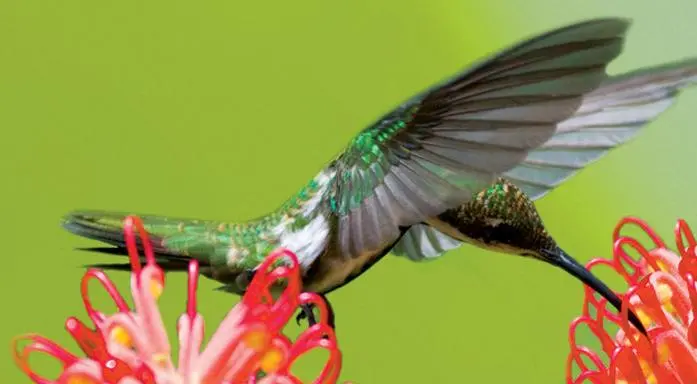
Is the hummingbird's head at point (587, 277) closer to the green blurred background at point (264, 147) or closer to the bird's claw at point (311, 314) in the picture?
the bird's claw at point (311, 314)

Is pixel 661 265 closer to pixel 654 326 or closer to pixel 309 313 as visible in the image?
pixel 654 326

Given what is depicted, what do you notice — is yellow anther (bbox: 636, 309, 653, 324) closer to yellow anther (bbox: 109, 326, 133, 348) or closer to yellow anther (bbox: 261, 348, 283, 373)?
yellow anther (bbox: 261, 348, 283, 373)

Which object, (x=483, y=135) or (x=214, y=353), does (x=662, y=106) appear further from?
(x=214, y=353)

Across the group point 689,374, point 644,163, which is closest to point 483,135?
point 689,374

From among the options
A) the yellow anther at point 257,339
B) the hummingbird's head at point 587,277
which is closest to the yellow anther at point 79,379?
the yellow anther at point 257,339

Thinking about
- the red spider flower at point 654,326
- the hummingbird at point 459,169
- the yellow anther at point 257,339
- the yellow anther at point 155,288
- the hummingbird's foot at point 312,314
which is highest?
the hummingbird at point 459,169

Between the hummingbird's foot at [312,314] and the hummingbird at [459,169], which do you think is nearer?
the hummingbird at [459,169]

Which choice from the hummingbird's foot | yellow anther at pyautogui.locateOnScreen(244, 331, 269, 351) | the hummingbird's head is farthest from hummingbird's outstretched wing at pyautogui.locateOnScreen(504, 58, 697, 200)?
yellow anther at pyautogui.locateOnScreen(244, 331, 269, 351)
